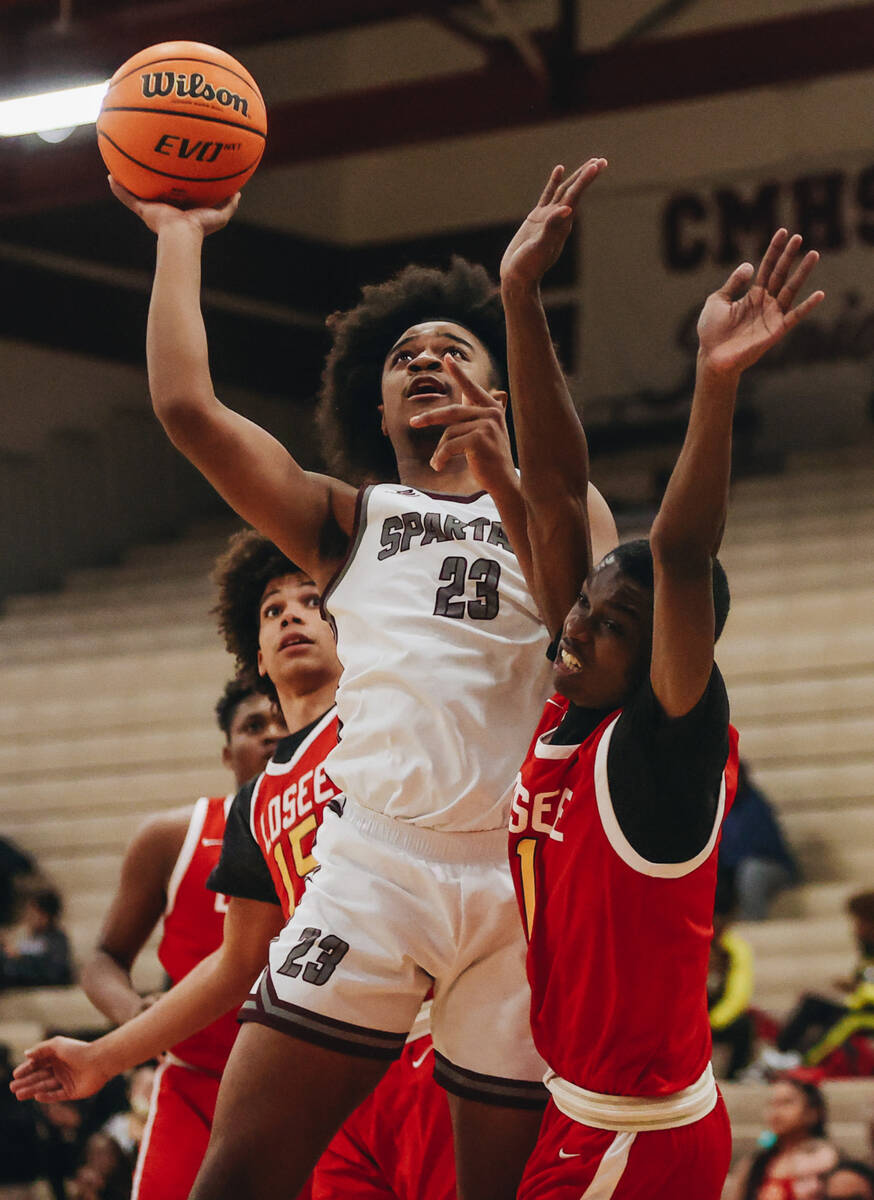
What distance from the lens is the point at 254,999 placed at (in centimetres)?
289

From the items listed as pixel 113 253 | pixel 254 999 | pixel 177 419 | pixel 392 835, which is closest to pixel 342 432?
pixel 177 419

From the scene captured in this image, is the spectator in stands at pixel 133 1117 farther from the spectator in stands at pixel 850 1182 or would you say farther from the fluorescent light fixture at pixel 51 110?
the fluorescent light fixture at pixel 51 110

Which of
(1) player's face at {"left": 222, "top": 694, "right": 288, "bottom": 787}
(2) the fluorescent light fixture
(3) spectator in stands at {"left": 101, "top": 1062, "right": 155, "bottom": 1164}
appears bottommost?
(3) spectator in stands at {"left": 101, "top": 1062, "right": 155, "bottom": 1164}

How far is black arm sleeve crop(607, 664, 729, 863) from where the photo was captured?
253 centimetres

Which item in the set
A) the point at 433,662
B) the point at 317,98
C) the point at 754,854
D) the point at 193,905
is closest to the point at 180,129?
the point at 433,662

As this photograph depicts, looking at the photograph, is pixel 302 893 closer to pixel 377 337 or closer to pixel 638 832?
pixel 638 832

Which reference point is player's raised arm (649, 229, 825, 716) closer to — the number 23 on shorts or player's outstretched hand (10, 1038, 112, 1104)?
the number 23 on shorts

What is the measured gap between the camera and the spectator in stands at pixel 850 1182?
17.6 ft

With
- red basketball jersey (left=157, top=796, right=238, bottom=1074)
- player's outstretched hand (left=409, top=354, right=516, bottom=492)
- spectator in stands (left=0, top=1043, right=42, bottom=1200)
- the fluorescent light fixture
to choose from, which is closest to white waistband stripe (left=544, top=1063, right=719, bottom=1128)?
player's outstretched hand (left=409, top=354, right=516, bottom=492)

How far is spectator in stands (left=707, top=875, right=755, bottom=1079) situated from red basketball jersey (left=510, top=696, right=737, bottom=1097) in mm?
4163

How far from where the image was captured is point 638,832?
2578 millimetres

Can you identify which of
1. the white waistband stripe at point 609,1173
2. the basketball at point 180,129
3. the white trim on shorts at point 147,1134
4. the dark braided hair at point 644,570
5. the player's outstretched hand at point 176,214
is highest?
the basketball at point 180,129

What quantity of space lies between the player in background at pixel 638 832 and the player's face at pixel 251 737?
1.83 m

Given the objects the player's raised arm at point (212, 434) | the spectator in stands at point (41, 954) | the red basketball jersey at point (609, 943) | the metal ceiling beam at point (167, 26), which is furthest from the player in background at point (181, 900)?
the metal ceiling beam at point (167, 26)
